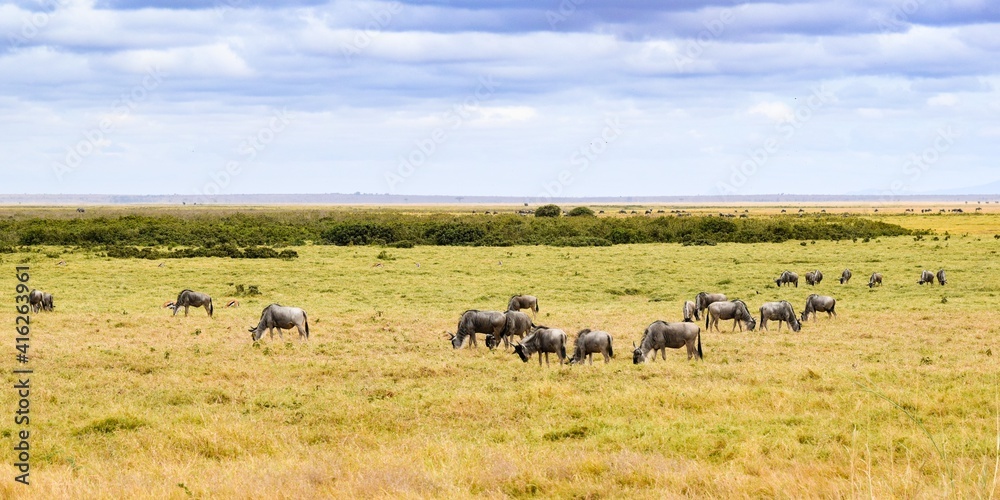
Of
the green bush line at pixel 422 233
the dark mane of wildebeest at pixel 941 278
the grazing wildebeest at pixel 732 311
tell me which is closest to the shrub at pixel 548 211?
the green bush line at pixel 422 233

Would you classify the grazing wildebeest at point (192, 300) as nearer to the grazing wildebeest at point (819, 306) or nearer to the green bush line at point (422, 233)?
the grazing wildebeest at point (819, 306)

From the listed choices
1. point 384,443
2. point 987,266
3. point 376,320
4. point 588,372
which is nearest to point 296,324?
point 376,320

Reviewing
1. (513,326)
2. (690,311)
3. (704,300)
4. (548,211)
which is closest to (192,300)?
(513,326)

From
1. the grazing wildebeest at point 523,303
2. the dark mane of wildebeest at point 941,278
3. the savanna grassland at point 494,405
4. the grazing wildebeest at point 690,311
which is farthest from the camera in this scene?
the dark mane of wildebeest at point 941,278

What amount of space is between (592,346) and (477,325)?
3784 millimetres

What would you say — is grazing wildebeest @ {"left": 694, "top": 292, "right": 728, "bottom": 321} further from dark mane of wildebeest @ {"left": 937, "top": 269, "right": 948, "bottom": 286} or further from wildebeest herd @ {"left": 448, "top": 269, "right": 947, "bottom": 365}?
dark mane of wildebeest @ {"left": 937, "top": 269, "right": 948, "bottom": 286}

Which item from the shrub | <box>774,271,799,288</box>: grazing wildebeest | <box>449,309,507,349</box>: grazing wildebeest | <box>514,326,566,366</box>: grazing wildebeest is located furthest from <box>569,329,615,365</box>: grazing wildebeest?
the shrub

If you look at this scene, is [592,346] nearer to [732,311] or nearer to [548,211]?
[732,311]

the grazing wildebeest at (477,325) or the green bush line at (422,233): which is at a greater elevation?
the green bush line at (422,233)

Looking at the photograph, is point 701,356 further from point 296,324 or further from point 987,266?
point 987,266

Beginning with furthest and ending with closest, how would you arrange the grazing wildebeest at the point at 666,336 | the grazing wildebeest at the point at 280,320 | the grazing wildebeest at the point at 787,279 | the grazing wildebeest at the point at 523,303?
the grazing wildebeest at the point at 787,279, the grazing wildebeest at the point at 523,303, the grazing wildebeest at the point at 280,320, the grazing wildebeest at the point at 666,336

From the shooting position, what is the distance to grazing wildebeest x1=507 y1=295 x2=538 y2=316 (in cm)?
2725

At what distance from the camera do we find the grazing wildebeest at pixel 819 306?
88.5 ft

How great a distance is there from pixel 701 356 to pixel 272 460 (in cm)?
1101
